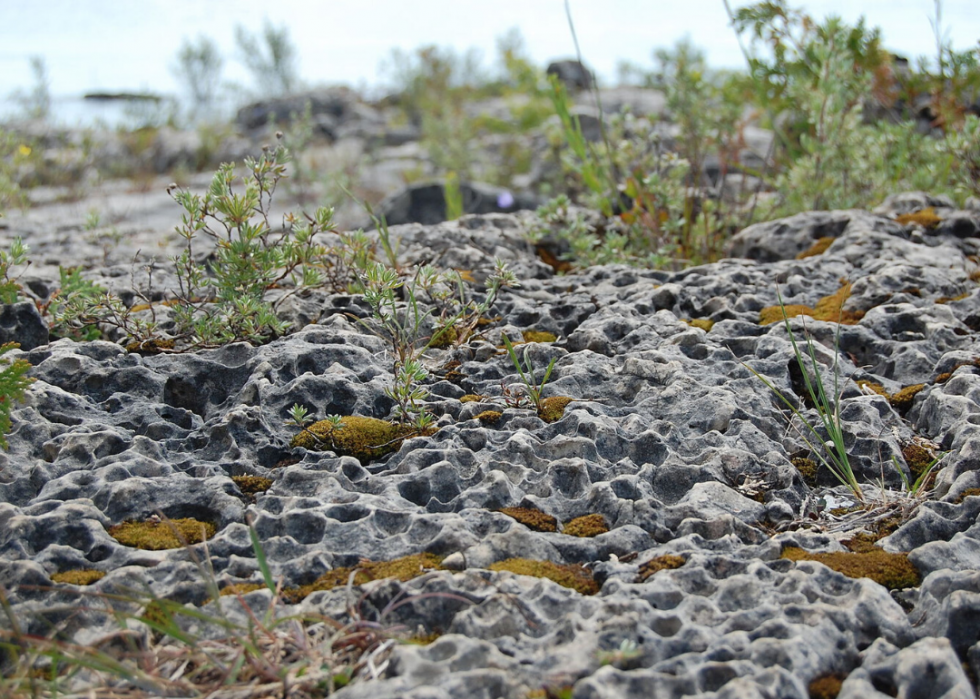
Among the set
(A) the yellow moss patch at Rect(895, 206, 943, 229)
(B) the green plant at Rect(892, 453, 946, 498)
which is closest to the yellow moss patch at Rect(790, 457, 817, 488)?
(B) the green plant at Rect(892, 453, 946, 498)

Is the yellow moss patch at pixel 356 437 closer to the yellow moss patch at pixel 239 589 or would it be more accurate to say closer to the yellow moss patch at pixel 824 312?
the yellow moss patch at pixel 239 589

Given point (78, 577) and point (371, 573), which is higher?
point (78, 577)

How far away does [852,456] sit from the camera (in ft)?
9.02

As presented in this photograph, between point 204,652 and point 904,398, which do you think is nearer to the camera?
point 204,652

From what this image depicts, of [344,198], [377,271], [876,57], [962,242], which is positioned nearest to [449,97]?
[344,198]

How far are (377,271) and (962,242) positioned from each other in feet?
12.0

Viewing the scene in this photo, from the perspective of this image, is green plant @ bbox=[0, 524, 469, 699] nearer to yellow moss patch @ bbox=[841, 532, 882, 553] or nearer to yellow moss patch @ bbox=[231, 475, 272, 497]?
yellow moss patch @ bbox=[231, 475, 272, 497]

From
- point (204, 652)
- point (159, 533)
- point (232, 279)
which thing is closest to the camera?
point (204, 652)

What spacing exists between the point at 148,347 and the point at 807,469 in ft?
8.75

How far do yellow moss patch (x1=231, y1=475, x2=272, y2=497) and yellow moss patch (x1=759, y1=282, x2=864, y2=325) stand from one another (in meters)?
2.30

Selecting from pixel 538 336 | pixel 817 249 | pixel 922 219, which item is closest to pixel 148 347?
pixel 538 336

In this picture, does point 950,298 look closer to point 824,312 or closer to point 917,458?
point 824,312

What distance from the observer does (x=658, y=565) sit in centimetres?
213

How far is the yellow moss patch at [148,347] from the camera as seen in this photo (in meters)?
→ 3.32
